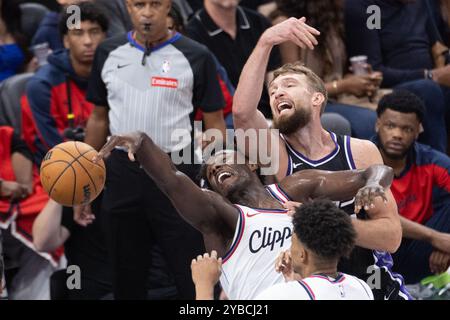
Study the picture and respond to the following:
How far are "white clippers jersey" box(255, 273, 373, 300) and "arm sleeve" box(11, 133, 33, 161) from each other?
3209 mm

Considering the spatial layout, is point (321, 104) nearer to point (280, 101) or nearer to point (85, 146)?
point (280, 101)

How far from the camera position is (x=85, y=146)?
5.02 meters

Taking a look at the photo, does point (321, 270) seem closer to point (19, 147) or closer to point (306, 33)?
point (306, 33)

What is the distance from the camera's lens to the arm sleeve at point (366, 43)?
6.92m

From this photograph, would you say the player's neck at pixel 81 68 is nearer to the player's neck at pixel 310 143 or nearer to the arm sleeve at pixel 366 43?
the arm sleeve at pixel 366 43

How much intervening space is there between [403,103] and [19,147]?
2468 millimetres

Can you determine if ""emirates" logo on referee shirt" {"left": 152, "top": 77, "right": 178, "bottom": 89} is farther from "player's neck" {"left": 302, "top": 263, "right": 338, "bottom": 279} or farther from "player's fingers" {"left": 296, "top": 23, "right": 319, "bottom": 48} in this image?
"player's neck" {"left": 302, "top": 263, "right": 338, "bottom": 279}

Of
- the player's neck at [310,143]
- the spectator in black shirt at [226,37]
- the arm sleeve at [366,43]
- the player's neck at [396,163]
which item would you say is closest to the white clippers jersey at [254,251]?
the player's neck at [310,143]

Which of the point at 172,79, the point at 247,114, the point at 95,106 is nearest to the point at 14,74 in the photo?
the point at 95,106

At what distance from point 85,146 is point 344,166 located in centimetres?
128

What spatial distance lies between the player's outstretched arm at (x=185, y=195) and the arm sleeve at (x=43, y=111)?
2190 mm

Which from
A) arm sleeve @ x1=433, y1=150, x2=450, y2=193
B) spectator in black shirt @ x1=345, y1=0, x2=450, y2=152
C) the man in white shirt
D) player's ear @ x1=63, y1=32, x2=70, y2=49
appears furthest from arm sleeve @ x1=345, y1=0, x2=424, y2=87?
the man in white shirt

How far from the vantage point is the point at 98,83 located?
6.01 meters

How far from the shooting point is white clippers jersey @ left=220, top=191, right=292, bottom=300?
14.3ft
